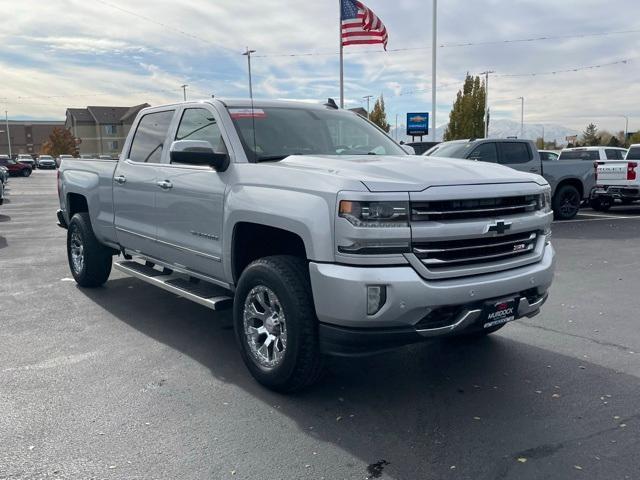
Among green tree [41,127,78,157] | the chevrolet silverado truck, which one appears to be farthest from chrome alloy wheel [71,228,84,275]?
green tree [41,127,78,157]

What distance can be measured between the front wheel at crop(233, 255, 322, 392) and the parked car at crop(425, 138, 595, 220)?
897cm

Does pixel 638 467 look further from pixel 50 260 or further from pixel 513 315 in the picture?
pixel 50 260

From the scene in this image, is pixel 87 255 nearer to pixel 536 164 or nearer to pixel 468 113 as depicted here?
pixel 536 164

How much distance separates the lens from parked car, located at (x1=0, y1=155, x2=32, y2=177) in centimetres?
4609

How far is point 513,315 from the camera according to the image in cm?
388

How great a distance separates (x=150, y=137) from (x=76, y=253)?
7.65 feet

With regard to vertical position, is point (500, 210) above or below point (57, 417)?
above

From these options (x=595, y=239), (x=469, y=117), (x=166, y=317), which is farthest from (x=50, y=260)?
(x=469, y=117)

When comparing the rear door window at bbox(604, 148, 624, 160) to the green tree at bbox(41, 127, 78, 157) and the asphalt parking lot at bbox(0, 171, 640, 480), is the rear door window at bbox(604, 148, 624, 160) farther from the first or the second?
the green tree at bbox(41, 127, 78, 157)

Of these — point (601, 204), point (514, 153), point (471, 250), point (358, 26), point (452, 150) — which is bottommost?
point (601, 204)

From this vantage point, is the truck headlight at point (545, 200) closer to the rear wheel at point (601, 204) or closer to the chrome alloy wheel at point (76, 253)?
the chrome alloy wheel at point (76, 253)

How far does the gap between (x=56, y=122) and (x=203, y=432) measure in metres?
154

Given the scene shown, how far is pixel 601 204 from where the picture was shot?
1680cm

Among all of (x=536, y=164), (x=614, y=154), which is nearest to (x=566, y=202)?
(x=536, y=164)
